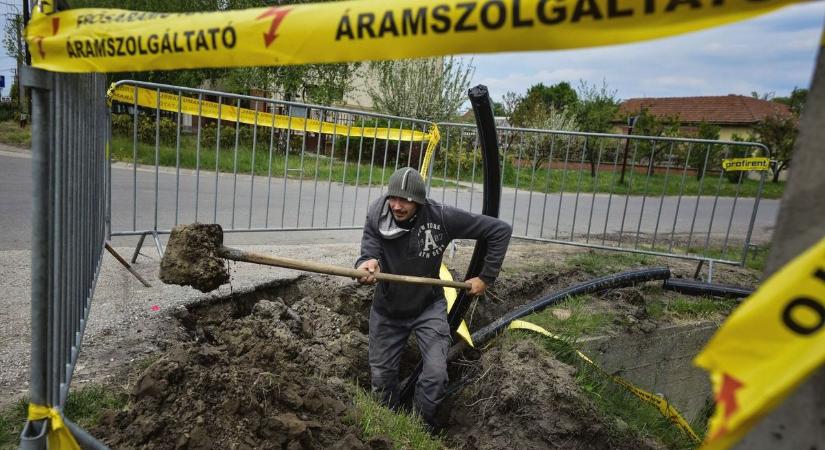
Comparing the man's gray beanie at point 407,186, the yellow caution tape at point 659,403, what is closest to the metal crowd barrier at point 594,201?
the yellow caution tape at point 659,403

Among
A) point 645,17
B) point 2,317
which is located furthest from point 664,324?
point 2,317

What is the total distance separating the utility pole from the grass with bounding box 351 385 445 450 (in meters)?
2.04

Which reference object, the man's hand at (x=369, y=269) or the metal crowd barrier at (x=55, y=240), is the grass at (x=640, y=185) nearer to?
the man's hand at (x=369, y=269)

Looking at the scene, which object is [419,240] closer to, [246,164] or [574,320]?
[574,320]

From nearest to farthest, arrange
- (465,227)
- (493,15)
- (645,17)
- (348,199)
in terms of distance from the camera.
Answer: (645,17), (493,15), (465,227), (348,199)

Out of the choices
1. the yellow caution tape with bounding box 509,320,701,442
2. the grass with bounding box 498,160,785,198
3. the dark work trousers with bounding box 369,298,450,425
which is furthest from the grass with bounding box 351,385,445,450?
the grass with bounding box 498,160,785,198

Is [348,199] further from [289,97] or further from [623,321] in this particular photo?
[289,97]

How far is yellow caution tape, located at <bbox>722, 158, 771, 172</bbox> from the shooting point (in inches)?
225

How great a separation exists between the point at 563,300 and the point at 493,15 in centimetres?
395

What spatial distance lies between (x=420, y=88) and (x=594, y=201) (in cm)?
1260

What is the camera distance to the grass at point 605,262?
592 centimetres

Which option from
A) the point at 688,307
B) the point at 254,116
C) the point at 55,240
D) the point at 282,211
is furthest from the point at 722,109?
the point at 55,240

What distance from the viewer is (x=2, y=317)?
10.3ft

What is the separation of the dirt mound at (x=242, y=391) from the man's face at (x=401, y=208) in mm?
1149
